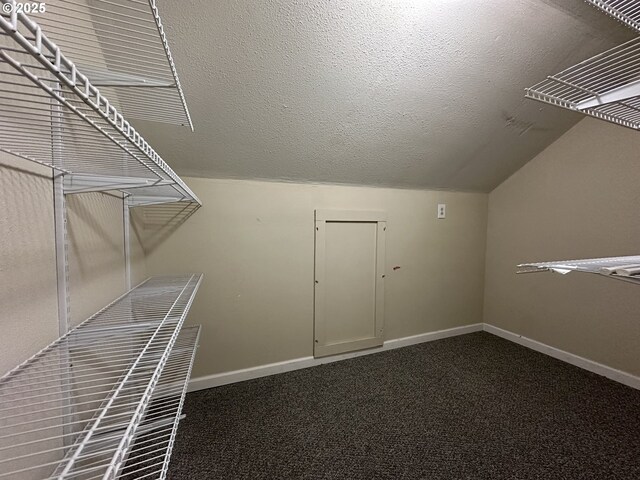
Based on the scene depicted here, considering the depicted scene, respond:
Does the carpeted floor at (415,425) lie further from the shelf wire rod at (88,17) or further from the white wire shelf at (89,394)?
the shelf wire rod at (88,17)

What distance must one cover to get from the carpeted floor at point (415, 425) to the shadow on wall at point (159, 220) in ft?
3.19

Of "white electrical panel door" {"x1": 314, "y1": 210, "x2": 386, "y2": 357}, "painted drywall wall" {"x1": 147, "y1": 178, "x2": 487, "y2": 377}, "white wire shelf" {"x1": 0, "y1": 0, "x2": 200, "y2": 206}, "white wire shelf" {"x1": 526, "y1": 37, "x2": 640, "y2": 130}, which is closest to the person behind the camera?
"white wire shelf" {"x1": 0, "y1": 0, "x2": 200, "y2": 206}

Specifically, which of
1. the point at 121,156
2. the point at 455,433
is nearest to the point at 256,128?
the point at 121,156

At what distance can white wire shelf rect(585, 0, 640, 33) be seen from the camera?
71 cm

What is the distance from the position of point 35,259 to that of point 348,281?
67.7 inches

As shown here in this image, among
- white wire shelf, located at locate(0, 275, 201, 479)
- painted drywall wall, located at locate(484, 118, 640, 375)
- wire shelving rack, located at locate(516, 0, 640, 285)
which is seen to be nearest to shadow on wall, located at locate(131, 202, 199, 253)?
white wire shelf, located at locate(0, 275, 201, 479)

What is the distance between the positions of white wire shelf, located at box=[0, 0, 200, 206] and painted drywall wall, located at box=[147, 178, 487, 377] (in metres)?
0.89

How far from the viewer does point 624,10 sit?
1.02m

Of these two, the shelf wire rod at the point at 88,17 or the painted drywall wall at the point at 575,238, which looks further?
the painted drywall wall at the point at 575,238

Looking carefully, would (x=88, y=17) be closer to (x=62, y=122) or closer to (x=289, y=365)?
(x=62, y=122)

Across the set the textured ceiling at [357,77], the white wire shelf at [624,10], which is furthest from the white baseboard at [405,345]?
the white wire shelf at [624,10]

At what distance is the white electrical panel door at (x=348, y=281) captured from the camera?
1990mm

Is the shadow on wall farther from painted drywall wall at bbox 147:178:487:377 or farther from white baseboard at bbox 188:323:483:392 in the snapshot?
white baseboard at bbox 188:323:483:392

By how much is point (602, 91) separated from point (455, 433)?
4.96ft
